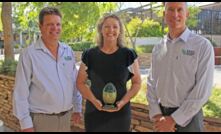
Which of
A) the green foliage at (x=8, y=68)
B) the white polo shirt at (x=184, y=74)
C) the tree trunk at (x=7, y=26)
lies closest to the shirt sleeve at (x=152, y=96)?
the white polo shirt at (x=184, y=74)

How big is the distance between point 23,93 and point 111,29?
844 millimetres

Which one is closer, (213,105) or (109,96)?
(109,96)

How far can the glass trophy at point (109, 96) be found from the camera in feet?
8.63

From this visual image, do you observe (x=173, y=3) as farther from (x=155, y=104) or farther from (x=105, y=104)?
(x=105, y=104)

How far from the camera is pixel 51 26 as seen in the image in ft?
8.64

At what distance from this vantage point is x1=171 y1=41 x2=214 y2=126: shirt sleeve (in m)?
2.24

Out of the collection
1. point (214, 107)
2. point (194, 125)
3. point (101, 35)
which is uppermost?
point (101, 35)

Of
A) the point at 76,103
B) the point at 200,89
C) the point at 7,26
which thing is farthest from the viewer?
the point at 7,26

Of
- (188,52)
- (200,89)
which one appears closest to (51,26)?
(188,52)

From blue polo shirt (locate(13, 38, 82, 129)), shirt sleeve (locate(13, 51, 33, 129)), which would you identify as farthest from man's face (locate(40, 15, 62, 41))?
shirt sleeve (locate(13, 51, 33, 129))

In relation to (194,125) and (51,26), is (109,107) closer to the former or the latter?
(194,125)

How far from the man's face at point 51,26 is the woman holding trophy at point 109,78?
0.99ft

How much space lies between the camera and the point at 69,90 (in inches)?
109

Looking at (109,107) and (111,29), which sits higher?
(111,29)
